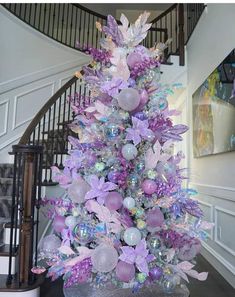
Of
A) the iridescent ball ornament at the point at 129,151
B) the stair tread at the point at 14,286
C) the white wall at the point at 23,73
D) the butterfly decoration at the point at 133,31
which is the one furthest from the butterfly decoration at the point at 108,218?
the white wall at the point at 23,73

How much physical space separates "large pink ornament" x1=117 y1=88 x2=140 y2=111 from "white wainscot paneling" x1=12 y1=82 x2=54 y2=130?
3073mm

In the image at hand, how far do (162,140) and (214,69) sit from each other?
66.0 inches

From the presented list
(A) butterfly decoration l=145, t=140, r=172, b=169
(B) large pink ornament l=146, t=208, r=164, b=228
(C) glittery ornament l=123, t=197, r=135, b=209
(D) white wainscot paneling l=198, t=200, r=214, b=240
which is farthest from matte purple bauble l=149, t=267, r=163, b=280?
(D) white wainscot paneling l=198, t=200, r=214, b=240

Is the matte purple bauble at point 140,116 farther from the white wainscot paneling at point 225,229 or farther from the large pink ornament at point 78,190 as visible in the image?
the white wainscot paneling at point 225,229

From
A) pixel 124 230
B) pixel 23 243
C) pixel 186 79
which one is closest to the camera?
pixel 124 230

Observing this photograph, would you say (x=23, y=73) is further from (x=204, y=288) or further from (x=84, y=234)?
(x=204, y=288)

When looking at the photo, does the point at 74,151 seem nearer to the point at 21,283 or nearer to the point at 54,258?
the point at 54,258

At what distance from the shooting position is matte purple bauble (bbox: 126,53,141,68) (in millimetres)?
1847

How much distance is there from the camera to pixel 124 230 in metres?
1.68

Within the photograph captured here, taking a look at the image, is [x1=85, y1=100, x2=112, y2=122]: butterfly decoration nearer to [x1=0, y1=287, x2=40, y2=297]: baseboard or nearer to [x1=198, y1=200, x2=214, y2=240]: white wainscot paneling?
[x1=0, y1=287, x2=40, y2=297]: baseboard

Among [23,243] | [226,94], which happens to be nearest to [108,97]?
[23,243]

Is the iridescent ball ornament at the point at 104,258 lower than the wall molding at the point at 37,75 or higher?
lower

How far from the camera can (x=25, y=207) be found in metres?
2.12

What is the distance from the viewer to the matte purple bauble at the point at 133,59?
1.85 meters
